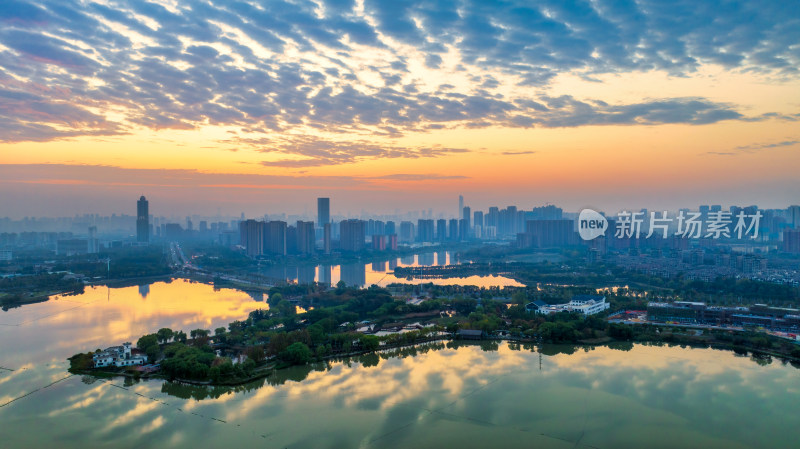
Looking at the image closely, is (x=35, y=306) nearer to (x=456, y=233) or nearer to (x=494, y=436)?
(x=494, y=436)

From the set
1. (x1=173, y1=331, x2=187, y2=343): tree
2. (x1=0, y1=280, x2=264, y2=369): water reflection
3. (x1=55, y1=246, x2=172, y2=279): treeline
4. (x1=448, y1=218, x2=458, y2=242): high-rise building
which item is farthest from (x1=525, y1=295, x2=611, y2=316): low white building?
(x1=448, y1=218, x2=458, y2=242): high-rise building

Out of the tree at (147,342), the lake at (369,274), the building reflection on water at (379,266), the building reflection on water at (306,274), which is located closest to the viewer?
the tree at (147,342)

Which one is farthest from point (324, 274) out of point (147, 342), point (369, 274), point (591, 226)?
point (147, 342)

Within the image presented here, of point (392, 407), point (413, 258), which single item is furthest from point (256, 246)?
point (392, 407)

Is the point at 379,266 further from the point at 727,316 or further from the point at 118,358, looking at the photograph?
the point at 118,358

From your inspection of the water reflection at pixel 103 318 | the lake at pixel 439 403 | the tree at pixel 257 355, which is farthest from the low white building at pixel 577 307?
the water reflection at pixel 103 318

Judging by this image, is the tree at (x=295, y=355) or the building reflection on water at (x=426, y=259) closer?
the tree at (x=295, y=355)

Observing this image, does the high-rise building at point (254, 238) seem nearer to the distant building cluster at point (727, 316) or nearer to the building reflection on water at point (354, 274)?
the building reflection on water at point (354, 274)
